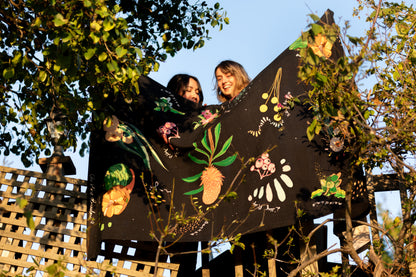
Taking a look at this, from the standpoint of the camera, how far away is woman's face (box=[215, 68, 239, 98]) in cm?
652

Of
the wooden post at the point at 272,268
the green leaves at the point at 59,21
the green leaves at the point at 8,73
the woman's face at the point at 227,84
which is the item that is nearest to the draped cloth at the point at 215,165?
the wooden post at the point at 272,268

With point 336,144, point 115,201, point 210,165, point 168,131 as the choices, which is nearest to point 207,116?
point 168,131

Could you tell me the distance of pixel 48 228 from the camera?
565 centimetres

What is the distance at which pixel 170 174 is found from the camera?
5.75m

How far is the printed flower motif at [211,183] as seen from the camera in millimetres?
5556

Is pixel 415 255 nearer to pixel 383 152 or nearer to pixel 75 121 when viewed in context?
pixel 383 152

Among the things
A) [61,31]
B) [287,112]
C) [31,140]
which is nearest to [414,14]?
[287,112]

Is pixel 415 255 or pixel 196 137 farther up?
pixel 196 137

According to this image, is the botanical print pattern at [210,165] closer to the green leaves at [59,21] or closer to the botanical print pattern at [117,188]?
the botanical print pattern at [117,188]

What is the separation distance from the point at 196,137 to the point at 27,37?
83.8 inches

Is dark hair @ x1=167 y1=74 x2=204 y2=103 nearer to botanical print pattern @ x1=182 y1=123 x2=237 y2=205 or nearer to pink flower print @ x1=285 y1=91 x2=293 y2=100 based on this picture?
botanical print pattern @ x1=182 y1=123 x2=237 y2=205

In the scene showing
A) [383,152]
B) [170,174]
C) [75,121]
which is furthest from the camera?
[75,121]

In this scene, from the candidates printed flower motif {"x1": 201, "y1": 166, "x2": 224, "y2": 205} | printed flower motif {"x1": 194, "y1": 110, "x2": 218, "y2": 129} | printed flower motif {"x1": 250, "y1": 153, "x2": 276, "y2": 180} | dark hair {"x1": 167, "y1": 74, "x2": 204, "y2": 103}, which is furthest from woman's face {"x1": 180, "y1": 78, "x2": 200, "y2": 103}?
printed flower motif {"x1": 250, "y1": 153, "x2": 276, "y2": 180}

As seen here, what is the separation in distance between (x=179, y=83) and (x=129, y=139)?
1.36m
